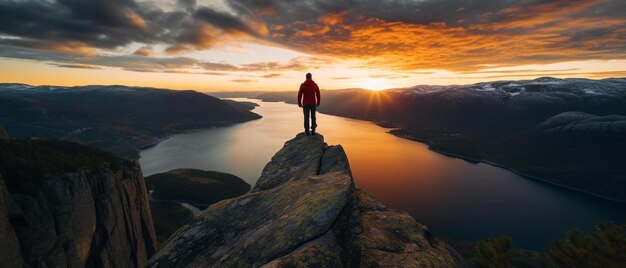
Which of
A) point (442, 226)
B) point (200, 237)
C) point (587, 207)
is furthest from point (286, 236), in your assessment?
point (587, 207)

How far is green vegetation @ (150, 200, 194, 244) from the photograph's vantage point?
11409 cm

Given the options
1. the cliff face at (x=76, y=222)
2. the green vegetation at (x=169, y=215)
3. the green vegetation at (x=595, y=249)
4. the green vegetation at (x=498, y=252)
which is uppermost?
the green vegetation at (x=595, y=249)

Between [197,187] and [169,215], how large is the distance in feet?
96.7

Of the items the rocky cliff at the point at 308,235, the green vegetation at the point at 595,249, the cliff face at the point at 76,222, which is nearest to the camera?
the rocky cliff at the point at 308,235

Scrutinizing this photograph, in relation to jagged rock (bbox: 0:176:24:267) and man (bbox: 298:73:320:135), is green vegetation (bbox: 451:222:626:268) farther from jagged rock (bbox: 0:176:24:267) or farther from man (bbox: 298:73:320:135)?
jagged rock (bbox: 0:176:24:267)

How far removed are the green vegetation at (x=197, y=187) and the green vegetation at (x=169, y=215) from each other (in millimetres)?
9629

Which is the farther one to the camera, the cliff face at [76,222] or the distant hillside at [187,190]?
the distant hillside at [187,190]

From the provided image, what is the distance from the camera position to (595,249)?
85.5 feet

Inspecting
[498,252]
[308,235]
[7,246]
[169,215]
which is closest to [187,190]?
[169,215]

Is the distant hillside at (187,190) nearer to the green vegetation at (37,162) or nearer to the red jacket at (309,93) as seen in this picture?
the green vegetation at (37,162)

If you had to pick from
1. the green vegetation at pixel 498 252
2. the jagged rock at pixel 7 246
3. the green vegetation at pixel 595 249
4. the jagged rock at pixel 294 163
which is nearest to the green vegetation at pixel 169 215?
the jagged rock at pixel 7 246

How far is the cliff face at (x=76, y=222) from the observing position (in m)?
46.9

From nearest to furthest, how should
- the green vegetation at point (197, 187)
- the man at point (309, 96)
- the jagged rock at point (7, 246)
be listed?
1. the man at point (309, 96)
2. the jagged rock at point (7, 246)
3. the green vegetation at point (197, 187)

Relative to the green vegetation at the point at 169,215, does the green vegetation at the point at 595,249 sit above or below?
above
